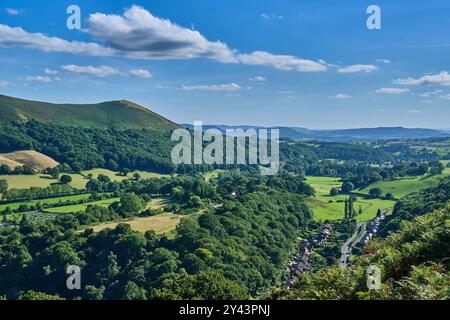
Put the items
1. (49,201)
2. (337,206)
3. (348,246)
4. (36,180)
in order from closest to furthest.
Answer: (348,246)
(49,201)
(337,206)
(36,180)

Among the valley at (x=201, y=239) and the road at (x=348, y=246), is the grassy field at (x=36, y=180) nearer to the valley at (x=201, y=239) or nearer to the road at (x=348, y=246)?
the valley at (x=201, y=239)

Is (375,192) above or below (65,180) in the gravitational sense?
below

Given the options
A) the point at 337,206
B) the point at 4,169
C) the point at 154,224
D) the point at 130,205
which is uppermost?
the point at 4,169

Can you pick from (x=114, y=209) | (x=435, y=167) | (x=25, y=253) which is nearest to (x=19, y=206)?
(x=114, y=209)

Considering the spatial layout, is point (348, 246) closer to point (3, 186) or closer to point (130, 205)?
point (130, 205)

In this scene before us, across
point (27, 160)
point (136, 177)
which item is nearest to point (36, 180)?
point (27, 160)

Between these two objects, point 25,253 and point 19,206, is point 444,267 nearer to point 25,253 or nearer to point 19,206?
point 25,253

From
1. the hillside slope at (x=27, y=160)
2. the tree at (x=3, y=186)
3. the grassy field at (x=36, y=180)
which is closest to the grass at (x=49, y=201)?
the tree at (x=3, y=186)

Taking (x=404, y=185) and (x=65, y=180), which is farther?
(x=404, y=185)
